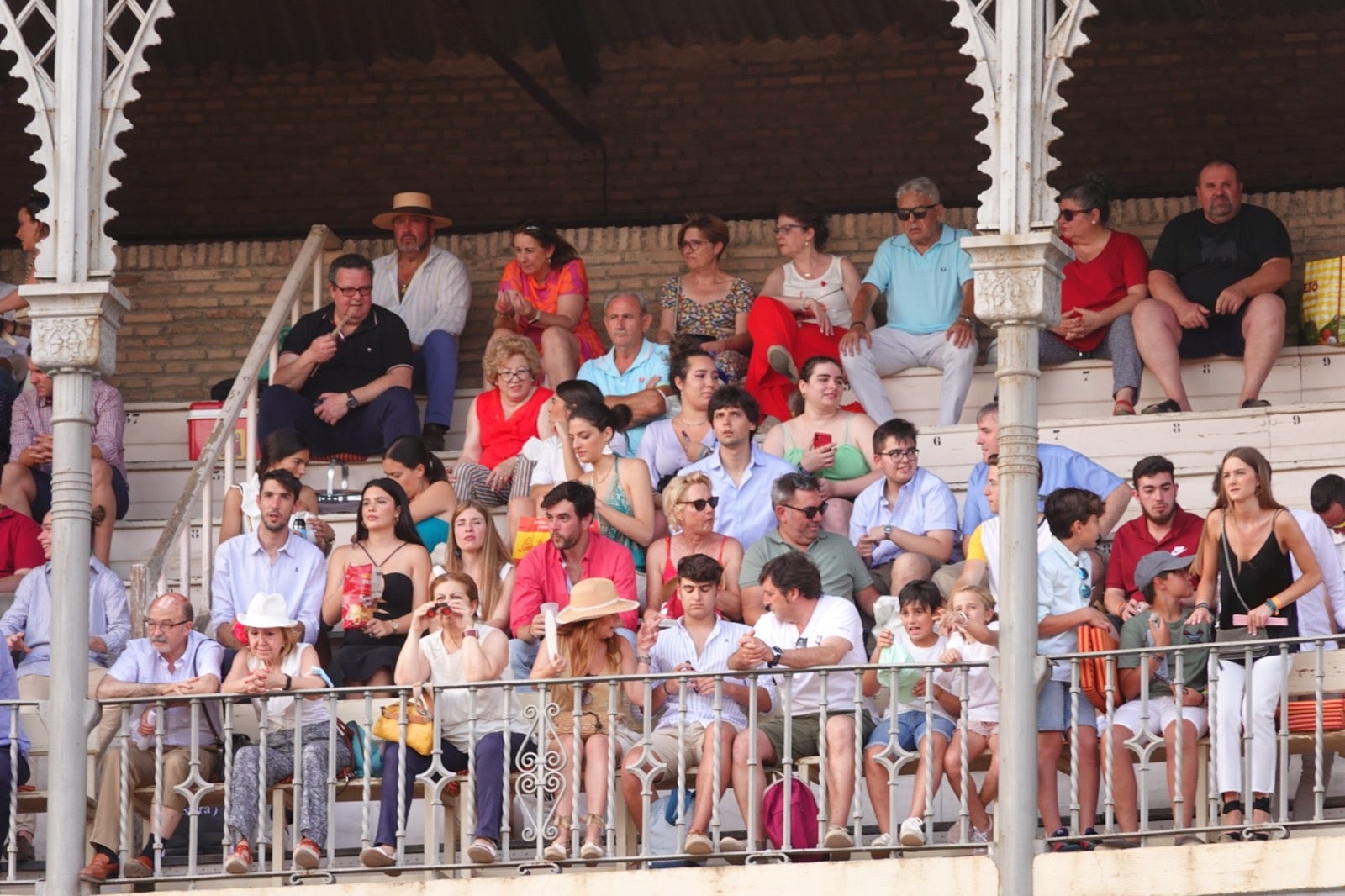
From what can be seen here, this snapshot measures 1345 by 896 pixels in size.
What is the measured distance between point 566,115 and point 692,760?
732 cm

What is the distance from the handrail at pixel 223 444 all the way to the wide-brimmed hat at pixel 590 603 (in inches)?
97.2

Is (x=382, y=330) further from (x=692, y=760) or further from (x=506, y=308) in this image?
(x=692, y=760)

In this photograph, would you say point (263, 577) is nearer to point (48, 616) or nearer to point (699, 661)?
point (48, 616)

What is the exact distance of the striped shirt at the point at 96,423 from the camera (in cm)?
1392

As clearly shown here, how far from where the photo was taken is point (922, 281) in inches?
574

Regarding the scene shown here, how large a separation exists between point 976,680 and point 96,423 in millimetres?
5353

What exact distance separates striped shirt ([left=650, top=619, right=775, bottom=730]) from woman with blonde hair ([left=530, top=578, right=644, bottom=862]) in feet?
0.46

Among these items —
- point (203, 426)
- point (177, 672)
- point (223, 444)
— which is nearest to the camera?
point (177, 672)

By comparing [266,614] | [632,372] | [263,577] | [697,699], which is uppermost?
[632,372]

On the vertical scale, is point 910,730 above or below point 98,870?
above

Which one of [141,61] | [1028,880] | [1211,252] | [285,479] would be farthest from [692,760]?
[1211,252]

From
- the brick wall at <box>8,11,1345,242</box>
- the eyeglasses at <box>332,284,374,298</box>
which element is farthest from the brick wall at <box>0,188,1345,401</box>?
the eyeglasses at <box>332,284,374,298</box>

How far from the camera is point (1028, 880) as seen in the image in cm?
1034

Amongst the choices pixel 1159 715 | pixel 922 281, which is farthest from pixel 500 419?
pixel 1159 715
